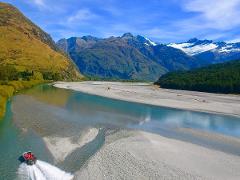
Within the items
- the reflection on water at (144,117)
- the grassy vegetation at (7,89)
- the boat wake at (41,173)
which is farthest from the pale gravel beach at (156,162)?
the grassy vegetation at (7,89)

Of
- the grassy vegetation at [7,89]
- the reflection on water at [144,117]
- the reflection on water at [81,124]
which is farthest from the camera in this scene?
the grassy vegetation at [7,89]

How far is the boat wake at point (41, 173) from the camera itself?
155 feet

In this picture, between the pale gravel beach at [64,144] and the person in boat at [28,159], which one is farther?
the pale gravel beach at [64,144]

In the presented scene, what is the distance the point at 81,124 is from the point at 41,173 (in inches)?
1567

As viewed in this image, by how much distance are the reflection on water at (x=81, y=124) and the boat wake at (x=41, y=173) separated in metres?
1.28

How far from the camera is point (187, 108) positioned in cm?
12644

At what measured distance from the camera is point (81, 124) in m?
87.9

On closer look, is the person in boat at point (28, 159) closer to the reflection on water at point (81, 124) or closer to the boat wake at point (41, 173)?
the boat wake at point (41, 173)

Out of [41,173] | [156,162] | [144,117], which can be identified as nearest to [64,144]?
[41,173]

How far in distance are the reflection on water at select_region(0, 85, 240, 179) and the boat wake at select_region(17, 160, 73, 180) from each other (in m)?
1.28

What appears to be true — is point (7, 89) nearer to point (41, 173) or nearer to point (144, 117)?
point (144, 117)

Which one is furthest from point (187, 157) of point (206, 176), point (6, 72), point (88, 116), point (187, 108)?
point (6, 72)

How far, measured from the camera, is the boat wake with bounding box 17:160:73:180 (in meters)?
47.1

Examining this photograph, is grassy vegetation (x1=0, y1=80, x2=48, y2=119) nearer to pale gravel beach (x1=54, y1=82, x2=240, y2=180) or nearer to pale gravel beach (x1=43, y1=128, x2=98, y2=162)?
pale gravel beach (x1=43, y1=128, x2=98, y2=162)
